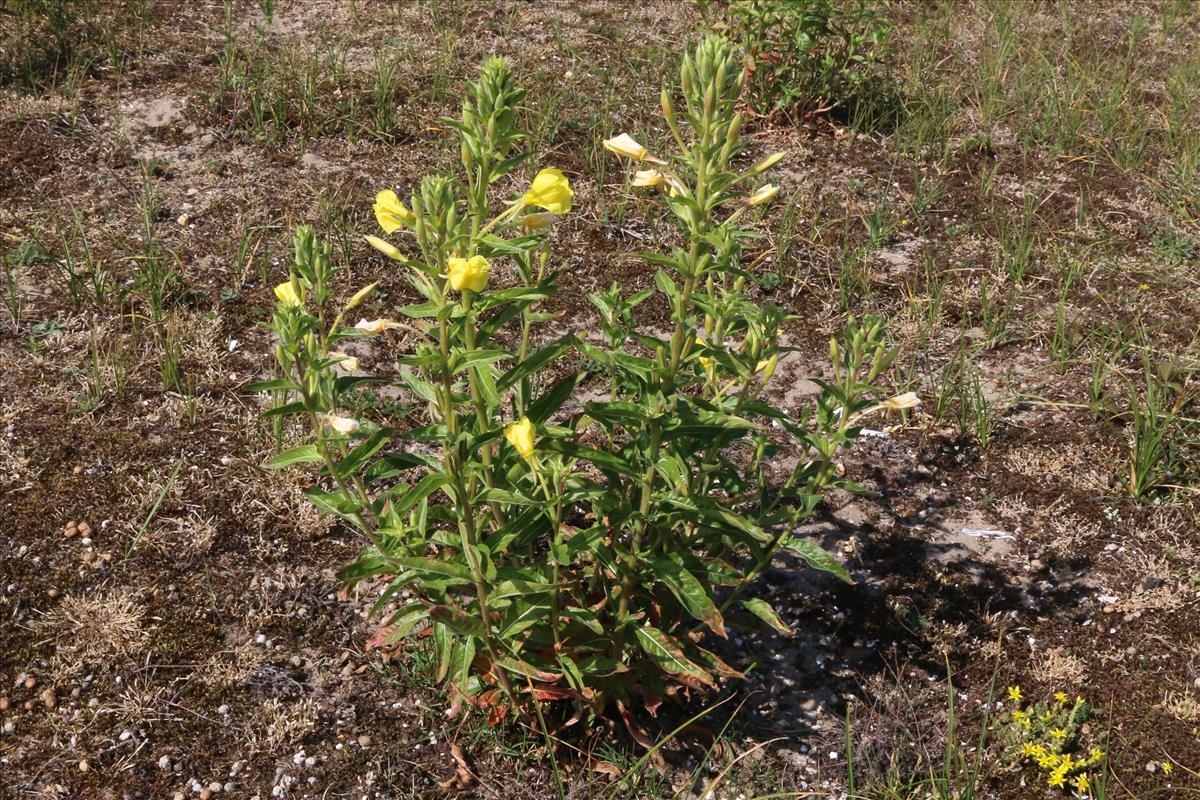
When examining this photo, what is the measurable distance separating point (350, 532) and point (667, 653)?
1.20 m

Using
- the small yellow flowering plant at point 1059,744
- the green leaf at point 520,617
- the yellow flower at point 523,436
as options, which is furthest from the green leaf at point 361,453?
the small yellow flowering plant at point 1059,744

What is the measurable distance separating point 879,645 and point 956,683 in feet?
0.71

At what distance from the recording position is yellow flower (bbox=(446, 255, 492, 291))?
1.77m

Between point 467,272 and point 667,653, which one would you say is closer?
point 467,272

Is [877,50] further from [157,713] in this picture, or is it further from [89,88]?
[157,713]

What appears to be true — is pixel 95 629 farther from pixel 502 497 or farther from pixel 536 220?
pixel 536 220

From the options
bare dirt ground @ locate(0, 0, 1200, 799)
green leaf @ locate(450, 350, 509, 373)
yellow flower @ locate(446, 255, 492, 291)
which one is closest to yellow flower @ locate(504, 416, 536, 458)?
green leaf @ locate(450, 350, 509, 373)

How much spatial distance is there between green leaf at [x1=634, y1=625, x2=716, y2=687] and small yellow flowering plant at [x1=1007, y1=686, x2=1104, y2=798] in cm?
86

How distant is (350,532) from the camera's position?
3152 mm

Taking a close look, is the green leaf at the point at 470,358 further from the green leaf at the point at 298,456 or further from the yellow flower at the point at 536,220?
the green leaf at the point at 298,456

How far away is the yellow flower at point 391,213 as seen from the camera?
187 cm

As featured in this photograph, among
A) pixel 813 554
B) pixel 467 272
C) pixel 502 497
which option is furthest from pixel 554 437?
pixel 813 554

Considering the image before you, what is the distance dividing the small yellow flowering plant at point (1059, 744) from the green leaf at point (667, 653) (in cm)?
86

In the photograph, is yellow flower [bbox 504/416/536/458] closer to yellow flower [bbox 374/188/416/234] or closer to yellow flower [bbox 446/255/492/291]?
yellow flower [bbox 446/255/492/291]
